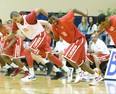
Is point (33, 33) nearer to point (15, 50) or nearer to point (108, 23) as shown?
point (15, 50)

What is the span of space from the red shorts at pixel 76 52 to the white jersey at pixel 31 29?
935 millimetres

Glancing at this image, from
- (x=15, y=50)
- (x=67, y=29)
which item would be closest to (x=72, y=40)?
(x=67, y=29)

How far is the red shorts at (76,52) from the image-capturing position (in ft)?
26.5

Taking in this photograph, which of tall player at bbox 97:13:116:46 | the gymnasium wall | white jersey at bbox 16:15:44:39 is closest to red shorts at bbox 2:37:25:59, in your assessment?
white jersey at bbox 16:15:44:39

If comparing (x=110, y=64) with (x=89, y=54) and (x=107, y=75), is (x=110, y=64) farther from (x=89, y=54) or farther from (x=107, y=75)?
(x=89, y=54)

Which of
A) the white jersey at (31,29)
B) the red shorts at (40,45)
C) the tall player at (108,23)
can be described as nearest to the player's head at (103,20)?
the tall player at (108,23)

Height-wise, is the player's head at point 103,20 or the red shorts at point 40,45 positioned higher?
the player's head at point 103,20

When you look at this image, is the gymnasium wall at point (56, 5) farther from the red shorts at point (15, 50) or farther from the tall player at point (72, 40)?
the tall player at point (72, 40)

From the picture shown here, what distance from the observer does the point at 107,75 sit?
975cm

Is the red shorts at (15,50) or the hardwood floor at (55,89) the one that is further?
the red shorts at (15,50)

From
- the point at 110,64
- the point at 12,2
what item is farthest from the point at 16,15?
the point at 12,2

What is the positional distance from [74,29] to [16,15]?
4.01ft

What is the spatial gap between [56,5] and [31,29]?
839 centimetres

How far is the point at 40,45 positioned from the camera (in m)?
8.98
